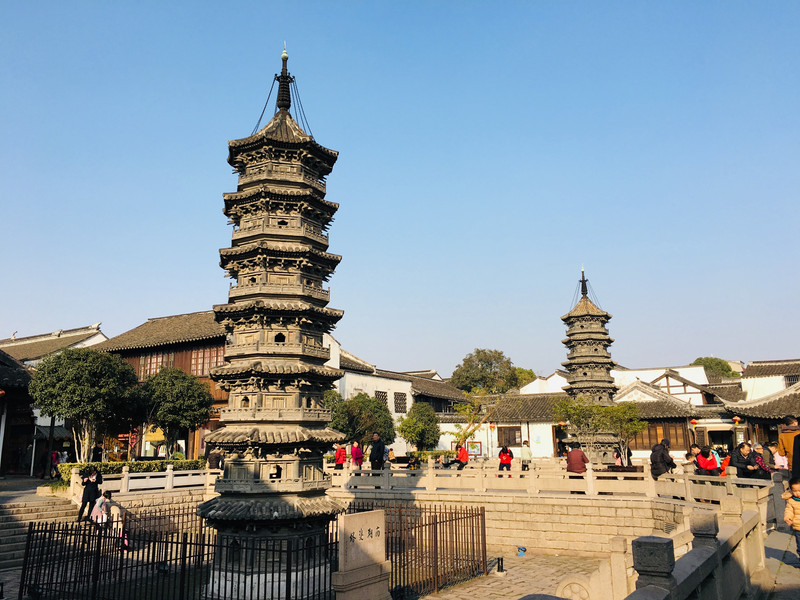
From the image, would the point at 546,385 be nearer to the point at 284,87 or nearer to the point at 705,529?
the point at 284,87

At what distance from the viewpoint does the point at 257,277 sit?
16.8 meters

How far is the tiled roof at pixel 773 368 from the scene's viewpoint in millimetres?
46031

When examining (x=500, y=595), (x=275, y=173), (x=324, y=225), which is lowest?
(x=500, y=595)

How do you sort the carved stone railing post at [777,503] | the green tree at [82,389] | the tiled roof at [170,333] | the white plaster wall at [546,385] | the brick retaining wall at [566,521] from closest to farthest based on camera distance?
the carved stone railing post at [777,503], the brick retaining wall at [566,521], the green tree at [82,389], the tiled roof at [170,333], the white plaster wall at [546,385]

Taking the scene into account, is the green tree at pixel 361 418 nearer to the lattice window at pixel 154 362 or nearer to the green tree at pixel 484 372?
the lattice window at pixel 154 362

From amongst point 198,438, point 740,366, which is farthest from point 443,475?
point 740,366

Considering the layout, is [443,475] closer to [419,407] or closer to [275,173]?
[275,173]

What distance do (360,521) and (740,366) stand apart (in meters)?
109

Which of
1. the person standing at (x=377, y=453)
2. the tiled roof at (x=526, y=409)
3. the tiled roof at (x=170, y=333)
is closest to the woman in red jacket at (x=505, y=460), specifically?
the person standing at (x=377, y=453)

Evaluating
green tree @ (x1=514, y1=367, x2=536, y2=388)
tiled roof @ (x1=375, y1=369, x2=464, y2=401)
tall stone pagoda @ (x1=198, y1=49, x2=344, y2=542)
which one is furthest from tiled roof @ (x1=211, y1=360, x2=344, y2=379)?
green tree @ (x1=514, y1=367, x2=536, y2=388)

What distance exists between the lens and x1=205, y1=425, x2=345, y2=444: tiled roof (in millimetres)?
15047

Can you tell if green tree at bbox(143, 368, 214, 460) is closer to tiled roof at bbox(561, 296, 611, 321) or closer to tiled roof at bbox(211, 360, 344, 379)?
tiled roof at bbox(211, 360, 344, 379)

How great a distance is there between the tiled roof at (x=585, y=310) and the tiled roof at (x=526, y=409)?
14.6 m

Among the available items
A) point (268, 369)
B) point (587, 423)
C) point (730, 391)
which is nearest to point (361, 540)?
point (268, 369)
